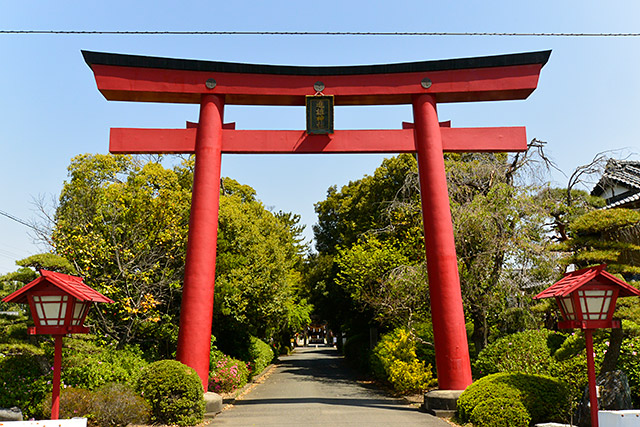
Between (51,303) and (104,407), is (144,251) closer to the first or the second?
(104,407)

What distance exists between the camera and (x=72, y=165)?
1772 centimetres

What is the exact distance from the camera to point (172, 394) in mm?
9695

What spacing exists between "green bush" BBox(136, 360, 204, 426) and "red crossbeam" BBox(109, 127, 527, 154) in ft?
17.9

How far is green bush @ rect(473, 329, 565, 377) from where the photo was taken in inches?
423

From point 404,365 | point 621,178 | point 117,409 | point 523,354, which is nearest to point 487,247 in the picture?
point 523,354

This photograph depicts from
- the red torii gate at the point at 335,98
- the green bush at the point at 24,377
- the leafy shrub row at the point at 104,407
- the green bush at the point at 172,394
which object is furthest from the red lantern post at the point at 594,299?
the green bush at the point at 24,377

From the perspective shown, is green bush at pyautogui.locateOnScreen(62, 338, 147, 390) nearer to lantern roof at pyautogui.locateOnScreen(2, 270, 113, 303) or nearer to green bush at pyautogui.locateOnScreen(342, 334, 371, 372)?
lantern roof at pyautogui.locateOnScreen(2, 270, 113, 303)

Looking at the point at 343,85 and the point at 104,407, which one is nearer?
the point at 104,407

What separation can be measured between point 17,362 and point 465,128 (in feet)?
39.9

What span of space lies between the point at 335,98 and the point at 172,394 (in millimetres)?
8199

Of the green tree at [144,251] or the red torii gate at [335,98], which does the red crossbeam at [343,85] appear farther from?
the green tree at [144,251]

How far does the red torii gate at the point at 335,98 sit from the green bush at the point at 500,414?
8.78ft

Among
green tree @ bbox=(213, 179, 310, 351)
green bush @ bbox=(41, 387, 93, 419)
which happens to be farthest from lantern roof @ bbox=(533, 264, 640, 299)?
green tree @ bbox=(213, 179, 310, 351)

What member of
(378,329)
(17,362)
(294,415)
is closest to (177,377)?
(294,415)
